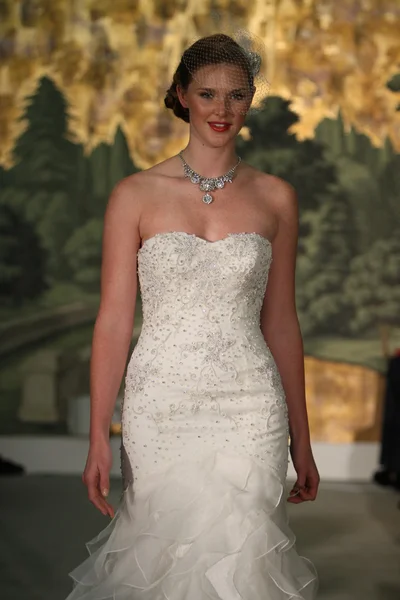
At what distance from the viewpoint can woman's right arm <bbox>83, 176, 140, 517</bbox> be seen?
10.7 feet

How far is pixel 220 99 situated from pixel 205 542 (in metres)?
1.35

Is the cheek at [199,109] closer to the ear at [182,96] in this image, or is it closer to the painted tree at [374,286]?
the ear at [182,96]

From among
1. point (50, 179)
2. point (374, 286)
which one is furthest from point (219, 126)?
point (50, 179)

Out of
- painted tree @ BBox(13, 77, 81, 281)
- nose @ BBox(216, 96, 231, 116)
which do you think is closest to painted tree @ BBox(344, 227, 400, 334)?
painted tree @ BBox(13, 77, 81, 281)

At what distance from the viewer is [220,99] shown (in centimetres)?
324

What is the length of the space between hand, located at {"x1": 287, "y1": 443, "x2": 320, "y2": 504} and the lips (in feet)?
3.45

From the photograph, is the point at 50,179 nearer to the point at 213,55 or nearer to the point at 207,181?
the point at 207,181

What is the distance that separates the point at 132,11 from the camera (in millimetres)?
9289

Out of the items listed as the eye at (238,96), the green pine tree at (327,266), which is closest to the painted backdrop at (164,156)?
the green pine tree at (327,266)

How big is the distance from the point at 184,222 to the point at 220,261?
0.58 feet

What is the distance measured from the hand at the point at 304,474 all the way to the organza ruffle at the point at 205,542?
218 mm

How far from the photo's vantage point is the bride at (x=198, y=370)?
121 inches

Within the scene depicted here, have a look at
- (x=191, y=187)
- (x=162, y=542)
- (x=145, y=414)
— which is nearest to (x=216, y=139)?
(x=191, y=187)

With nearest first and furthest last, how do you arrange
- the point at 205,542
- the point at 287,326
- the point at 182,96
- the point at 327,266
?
the point at 205,542 → the point at 182,96 → the point at 287,326 → the point at 327,266
